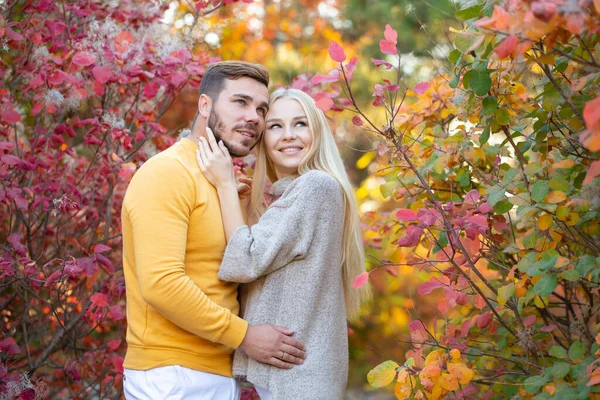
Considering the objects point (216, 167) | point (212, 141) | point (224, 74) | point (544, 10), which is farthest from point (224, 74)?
point (544, 10)

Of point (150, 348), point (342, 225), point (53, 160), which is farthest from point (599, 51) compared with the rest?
point (53, 160)

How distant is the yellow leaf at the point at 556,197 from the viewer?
2.00m

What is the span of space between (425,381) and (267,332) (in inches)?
22.5

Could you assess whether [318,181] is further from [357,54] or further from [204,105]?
[357,54]

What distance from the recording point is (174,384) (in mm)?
2334

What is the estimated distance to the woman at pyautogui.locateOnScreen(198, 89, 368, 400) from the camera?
2.39 m

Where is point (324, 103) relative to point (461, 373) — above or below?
above

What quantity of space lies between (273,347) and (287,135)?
877 mm

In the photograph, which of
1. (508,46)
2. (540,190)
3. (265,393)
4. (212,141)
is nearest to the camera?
(508,46)

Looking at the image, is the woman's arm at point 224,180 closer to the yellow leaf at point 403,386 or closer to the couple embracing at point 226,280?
the couple embracing at point 226,280

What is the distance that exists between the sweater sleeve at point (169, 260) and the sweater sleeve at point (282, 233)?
16cm

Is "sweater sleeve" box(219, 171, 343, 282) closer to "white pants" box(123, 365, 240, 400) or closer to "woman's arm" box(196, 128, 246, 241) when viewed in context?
"woman's arm" box(196, 128, 246, 241)

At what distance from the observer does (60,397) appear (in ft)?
12.8

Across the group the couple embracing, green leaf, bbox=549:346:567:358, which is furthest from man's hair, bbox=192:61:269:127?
green leaf, bbox=549:346:567:358
